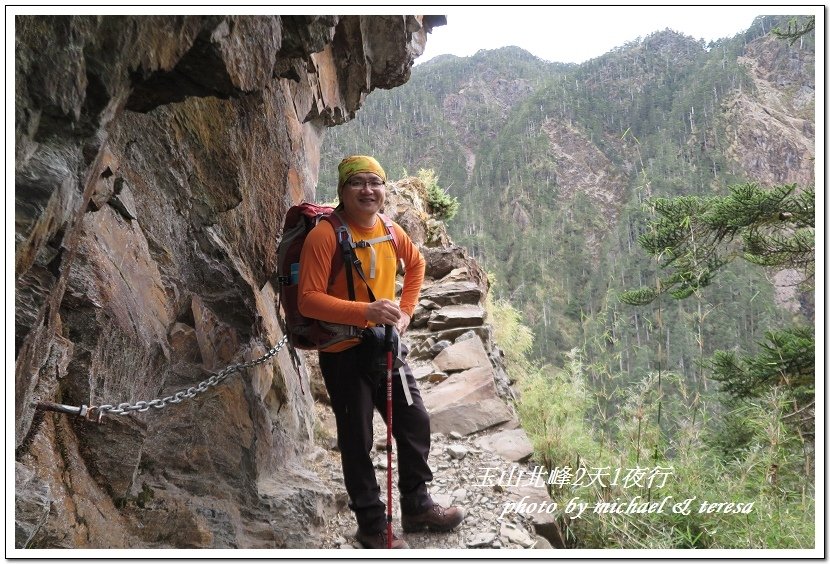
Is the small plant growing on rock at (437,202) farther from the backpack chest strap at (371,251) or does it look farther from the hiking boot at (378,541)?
the hiking boot at (378,541)

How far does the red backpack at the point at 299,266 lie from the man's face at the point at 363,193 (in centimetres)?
13

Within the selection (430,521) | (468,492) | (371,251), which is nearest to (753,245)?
(468,492)

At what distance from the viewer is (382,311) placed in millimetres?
3234

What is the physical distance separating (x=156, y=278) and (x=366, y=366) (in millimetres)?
1445

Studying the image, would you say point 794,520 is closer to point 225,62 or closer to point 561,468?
point 561,468

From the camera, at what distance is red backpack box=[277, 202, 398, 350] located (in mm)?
3461

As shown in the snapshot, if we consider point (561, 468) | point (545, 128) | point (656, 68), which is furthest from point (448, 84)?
point (561, 468)

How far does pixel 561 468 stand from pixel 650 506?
1523 millimetres

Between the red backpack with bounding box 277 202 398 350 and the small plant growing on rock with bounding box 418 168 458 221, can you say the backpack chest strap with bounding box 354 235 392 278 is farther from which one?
the small plant growing on rock with bounding box 418 168 458 221

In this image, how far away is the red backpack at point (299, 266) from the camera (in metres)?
3.46

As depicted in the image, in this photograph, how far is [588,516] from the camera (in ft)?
14.8

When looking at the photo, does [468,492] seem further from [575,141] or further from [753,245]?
[575,141]

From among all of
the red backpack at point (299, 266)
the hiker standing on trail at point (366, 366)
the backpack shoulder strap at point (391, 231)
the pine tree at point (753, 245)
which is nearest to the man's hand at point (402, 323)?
the hiker standing on trail at point (366, 366)

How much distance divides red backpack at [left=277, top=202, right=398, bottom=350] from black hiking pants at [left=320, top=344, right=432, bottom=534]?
16 cm
